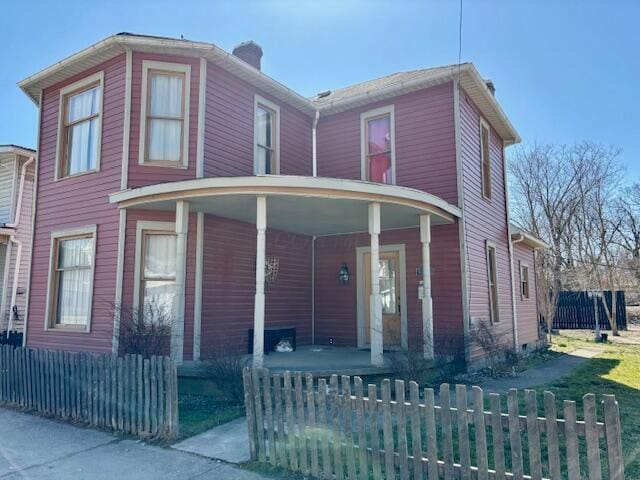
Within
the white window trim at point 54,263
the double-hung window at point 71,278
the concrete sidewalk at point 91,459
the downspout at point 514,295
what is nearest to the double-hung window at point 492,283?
the downspout at point 514,295

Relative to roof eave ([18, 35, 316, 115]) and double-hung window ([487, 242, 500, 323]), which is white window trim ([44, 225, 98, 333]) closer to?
roof eave ([18, 35, 316, 115])

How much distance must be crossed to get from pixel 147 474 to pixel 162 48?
7.25 meters

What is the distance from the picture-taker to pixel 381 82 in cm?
1190

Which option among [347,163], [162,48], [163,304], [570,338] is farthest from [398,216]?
[570,338]

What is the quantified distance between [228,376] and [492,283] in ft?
23.8

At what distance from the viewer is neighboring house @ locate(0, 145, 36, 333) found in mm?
12758

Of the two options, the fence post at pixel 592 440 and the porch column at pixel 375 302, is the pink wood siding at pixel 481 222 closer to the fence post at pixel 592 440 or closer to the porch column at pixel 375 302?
the porch column at pixel 375 302

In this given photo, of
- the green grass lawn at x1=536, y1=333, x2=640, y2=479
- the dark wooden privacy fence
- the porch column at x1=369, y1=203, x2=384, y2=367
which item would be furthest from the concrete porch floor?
the dark wooden privacy fence

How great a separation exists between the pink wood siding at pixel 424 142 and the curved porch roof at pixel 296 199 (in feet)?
3.21

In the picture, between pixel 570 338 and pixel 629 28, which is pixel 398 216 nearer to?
pixel 629 28

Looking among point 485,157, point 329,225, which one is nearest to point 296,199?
point 329,225

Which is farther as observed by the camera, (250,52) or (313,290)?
(250,52)

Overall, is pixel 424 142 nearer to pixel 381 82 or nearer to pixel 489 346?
pixel 381 82

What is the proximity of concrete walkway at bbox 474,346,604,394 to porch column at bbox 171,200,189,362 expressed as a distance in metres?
5.06
